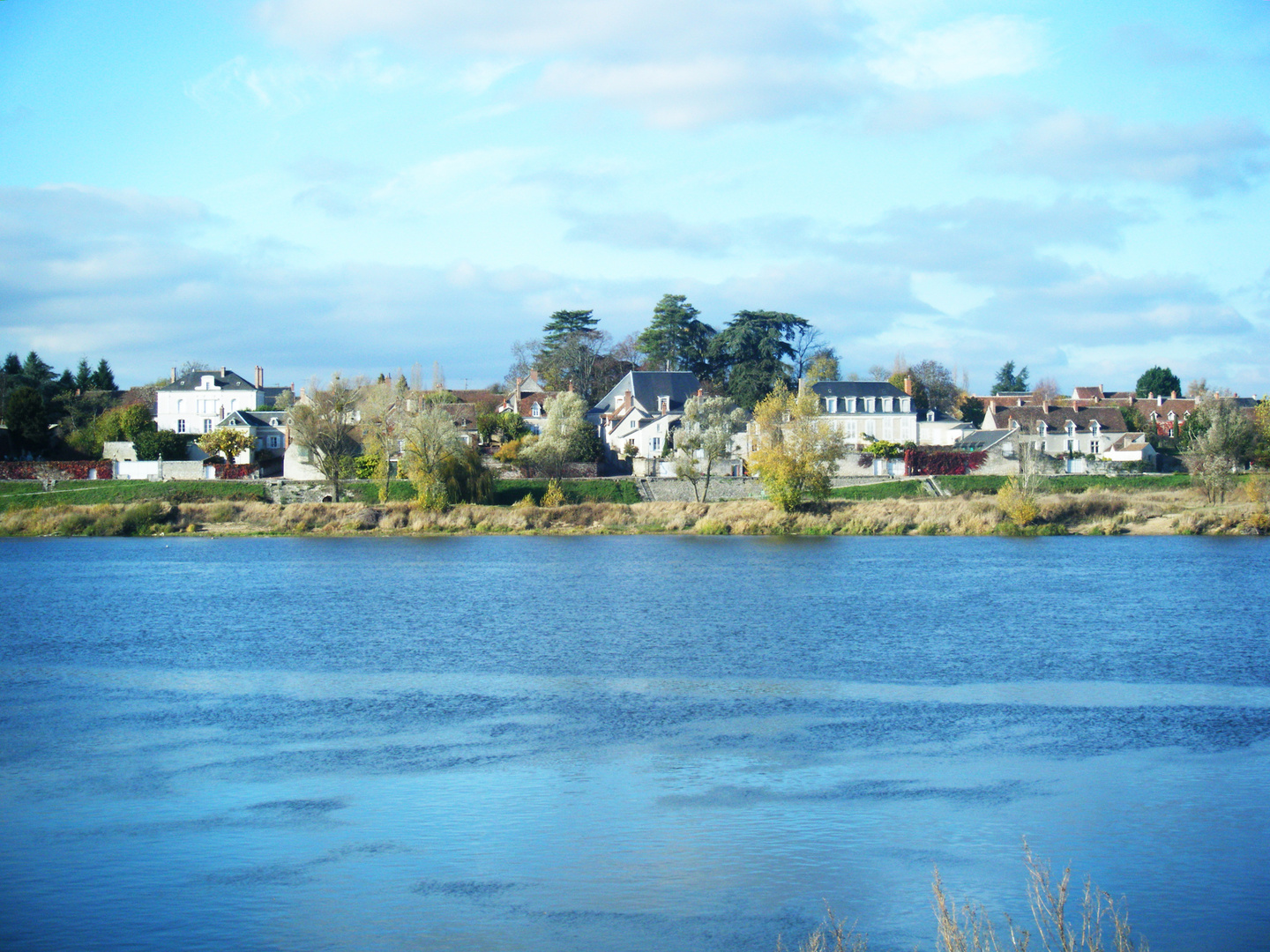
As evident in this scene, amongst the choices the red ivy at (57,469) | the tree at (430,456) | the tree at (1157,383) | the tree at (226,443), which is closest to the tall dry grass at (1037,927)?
the tree at (430,456)

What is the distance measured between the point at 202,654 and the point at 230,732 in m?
8.18

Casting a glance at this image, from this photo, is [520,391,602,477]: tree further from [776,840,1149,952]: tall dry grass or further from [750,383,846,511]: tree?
[776,840,1149,952]: tall dry grass

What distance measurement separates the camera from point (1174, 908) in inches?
429

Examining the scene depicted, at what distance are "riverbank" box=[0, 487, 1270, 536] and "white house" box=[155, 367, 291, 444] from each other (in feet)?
88.3

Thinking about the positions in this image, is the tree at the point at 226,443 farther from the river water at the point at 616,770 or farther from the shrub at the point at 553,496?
the river water at the point at 616,770

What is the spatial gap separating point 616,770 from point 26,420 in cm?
7492

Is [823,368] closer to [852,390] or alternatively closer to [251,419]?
[852,390]

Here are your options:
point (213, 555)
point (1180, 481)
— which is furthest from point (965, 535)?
point (213, 555)

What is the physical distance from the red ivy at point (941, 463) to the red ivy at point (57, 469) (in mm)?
51565

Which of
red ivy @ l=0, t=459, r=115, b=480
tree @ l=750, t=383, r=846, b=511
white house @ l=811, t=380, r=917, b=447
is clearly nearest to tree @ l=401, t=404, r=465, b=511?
tree @ l=750, t=383, r=846, b=511

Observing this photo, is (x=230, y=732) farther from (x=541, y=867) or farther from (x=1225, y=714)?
(x=1225, y=714)

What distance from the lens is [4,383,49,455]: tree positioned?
7694 centimetres

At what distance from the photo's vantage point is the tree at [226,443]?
3022 inches

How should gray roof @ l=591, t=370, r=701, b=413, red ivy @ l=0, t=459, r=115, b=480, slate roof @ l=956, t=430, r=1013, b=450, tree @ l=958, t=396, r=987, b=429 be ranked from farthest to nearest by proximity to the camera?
tree @ l=958, t=396, r=987, b=429, gray roof @ l=591, t=370, r=701, b=413, slate roof @ l=956, t=430, r=1013, b=450, red ivy @ l=0, t=459, r=115, b=480
